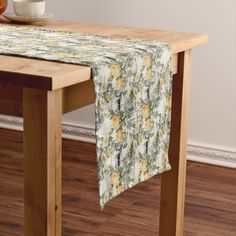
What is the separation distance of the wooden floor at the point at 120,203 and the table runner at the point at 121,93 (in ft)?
2.25

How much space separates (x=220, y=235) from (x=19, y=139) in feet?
4.63

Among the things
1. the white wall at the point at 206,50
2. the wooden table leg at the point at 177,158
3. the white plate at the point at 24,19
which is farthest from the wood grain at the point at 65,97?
the white wall at the point at 206,50

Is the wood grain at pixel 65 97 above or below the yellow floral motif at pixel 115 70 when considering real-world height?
below

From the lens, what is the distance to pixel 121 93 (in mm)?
1676

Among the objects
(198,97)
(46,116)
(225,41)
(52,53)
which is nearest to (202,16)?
(225,41)

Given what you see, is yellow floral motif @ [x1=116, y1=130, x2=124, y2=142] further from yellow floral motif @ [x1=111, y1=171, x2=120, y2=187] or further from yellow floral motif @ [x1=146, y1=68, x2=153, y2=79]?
yellow floral motif @ [x1=146, y1=68, x2=153, y2=79]

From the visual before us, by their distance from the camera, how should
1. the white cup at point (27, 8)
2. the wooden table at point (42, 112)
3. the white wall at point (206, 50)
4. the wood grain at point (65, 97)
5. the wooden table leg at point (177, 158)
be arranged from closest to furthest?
the wooden table at point (42, 112) < the wood grain at point (65, 97) < the wooden table leg at point (177, 158) < the white cup at point (27, 8) < the white wall at point (206, 50)

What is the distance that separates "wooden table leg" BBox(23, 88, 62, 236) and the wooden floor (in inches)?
39.6

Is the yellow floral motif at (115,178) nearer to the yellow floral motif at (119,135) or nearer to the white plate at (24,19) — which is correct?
the yellow floral motif at (119,135)

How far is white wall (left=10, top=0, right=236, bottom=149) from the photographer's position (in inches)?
126

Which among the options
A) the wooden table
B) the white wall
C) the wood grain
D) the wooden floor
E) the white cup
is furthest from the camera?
the white wall

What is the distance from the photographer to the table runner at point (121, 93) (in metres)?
1.62

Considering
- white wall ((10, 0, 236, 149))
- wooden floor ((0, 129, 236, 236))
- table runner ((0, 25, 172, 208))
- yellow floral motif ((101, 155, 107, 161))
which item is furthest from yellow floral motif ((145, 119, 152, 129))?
white wall ((10, 0, 236, 149))

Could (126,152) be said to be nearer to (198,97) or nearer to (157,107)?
(157,107)
